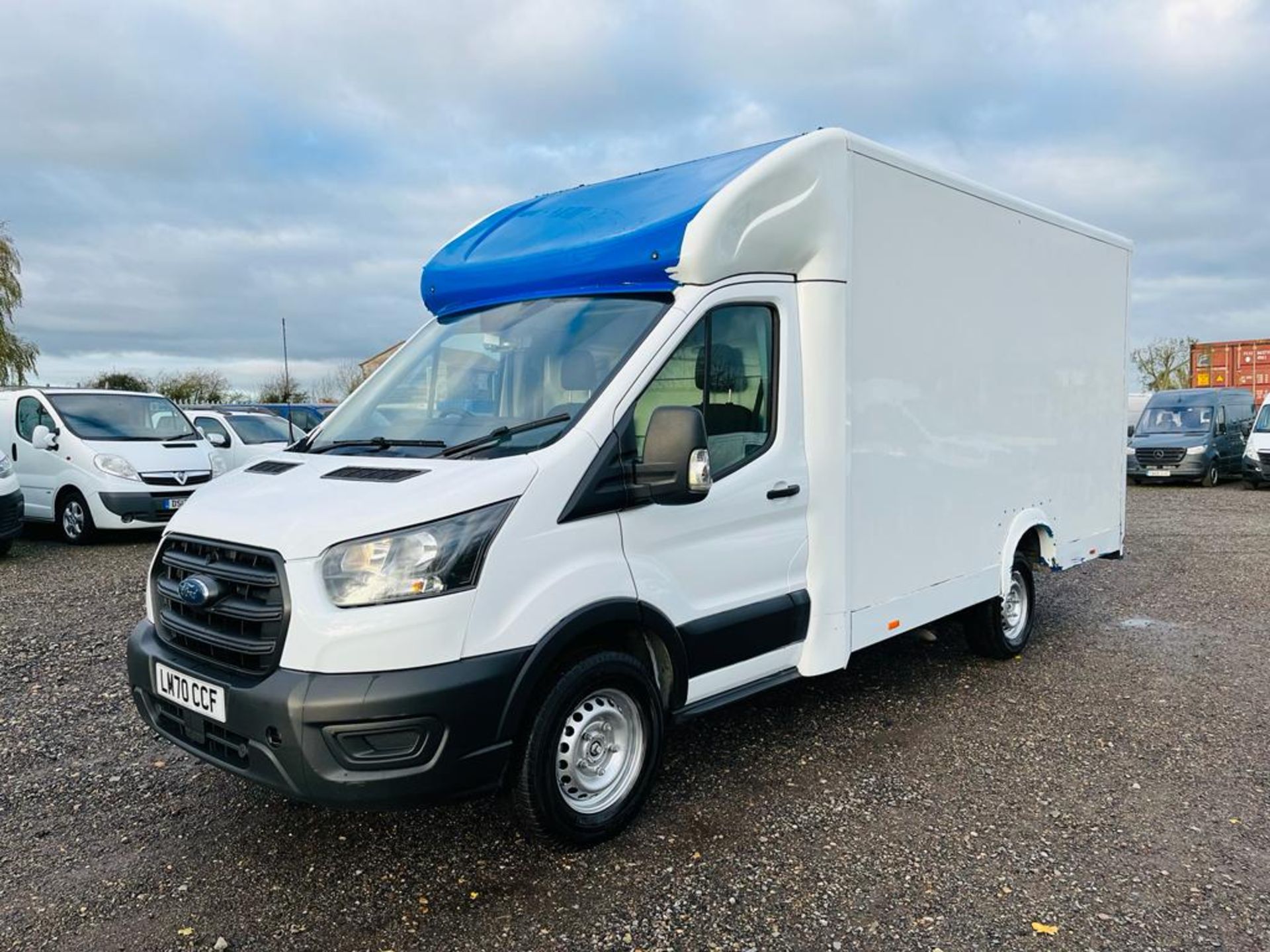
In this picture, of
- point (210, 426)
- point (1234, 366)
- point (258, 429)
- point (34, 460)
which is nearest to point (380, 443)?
point (34, 460)

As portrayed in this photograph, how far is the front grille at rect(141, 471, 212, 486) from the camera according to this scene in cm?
1088

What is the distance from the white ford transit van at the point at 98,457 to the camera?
35.3ft

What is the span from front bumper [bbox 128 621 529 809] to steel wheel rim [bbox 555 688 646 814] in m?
0.38

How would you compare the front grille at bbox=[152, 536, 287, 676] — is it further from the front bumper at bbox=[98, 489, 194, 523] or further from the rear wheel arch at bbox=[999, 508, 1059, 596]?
the front bumper at bbox=[98, 489, 194, 523]

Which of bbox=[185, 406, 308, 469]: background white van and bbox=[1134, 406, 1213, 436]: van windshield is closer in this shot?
bbox=[185, 406, 308, 469]: background white van

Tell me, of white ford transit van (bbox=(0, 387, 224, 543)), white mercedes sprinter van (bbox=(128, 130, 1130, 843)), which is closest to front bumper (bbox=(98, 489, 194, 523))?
white ford transit van (bbox=(0, 387, 224, 543))

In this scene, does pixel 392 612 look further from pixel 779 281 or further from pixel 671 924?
pixel 779 281

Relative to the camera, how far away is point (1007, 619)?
6168 millimetres

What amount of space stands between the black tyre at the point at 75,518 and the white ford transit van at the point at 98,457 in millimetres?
11

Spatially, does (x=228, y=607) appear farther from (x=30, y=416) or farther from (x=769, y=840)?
(x=30, y=416)

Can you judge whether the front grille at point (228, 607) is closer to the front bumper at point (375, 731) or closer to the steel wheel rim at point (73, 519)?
the front bumper at point (375, 731)

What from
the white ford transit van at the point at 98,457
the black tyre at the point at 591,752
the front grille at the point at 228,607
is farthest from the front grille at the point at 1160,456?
the front grille at the point at 228,607

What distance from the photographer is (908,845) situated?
365 cm

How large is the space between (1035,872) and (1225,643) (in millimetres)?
4103
